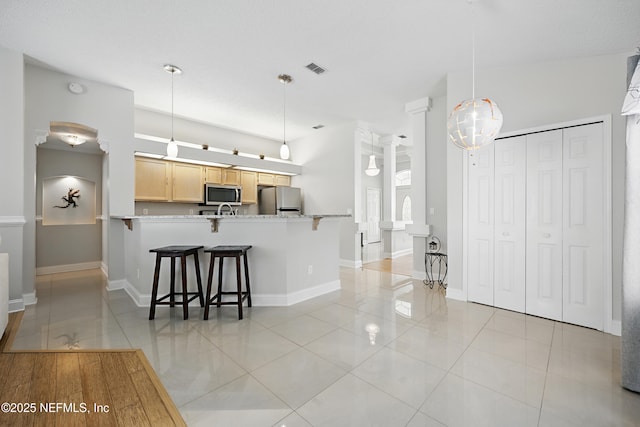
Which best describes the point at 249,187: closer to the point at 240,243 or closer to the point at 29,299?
the point at 240,243

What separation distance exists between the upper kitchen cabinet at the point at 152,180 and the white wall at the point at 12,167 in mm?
1623

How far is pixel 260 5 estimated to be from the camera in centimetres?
252

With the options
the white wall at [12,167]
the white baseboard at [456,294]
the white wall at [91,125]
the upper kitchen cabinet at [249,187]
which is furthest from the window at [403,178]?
the white wall at [12,167]

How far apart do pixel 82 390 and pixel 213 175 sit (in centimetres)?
457

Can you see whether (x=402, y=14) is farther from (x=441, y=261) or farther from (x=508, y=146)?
(x=441, y=261)

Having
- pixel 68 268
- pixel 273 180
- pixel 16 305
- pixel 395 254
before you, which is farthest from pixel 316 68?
pixel 68 268

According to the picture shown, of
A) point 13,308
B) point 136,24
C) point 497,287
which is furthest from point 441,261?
point 13,308

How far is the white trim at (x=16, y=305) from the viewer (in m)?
3.26

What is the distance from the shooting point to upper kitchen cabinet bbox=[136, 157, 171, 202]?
16.1 feet

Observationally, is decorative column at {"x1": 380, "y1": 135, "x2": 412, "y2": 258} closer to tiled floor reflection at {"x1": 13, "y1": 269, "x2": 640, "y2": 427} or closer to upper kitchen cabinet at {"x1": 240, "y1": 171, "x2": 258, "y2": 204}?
upper kitchen cabinet at {"x1": 240, "y1": 171, "x2": 258, "y2": 204}

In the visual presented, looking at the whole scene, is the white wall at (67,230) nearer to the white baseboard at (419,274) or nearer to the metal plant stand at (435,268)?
the white baseboard at (419,274)

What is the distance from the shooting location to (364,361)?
2137mm

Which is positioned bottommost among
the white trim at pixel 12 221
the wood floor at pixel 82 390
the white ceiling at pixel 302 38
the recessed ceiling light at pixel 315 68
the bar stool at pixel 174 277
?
the wood floor at pixel 82 390

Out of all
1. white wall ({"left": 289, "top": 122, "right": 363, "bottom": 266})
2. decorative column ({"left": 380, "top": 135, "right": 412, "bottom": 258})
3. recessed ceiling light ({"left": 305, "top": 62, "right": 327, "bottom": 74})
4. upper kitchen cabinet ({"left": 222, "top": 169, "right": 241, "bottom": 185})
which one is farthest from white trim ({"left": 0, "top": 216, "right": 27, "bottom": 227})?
decorative column ({"left": 380, "top": 135, "right": 412, "bottom": 258})
